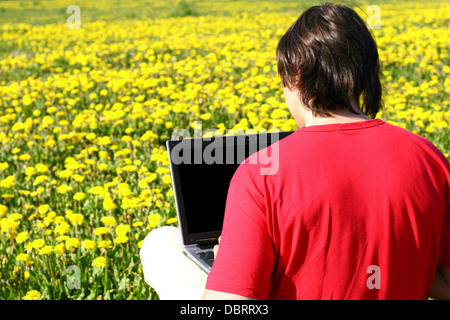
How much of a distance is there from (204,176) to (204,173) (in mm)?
14

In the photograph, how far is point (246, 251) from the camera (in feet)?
4.06

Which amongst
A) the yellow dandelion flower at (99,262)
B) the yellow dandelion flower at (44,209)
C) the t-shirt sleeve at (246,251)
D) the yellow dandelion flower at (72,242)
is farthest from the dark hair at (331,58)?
the yellow dandelion flower at (44,209)

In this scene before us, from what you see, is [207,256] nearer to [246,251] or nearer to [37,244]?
[246,251]

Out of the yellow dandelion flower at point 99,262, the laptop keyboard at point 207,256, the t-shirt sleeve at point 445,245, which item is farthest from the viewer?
the yellow dandelion flower at point 99,262

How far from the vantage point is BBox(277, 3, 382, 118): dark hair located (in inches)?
53.1

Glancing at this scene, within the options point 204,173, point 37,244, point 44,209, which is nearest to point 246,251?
point 204,173

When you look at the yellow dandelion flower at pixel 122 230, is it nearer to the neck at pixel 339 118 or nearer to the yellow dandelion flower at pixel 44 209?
the yellow dandelion flower at pixel 44 209

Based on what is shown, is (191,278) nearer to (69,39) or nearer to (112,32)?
(69,39)

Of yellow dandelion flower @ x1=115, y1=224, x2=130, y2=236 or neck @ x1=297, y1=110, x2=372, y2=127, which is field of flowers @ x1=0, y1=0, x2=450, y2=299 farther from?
neck @ x1=297, y1=110, x2=372, y2=127

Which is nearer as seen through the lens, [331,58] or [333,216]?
[333,216]

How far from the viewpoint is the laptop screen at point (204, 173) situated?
214cm

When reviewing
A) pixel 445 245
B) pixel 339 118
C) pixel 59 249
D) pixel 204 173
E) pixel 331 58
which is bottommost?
pixel 59 249

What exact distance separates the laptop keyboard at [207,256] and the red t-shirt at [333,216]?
0.64m
